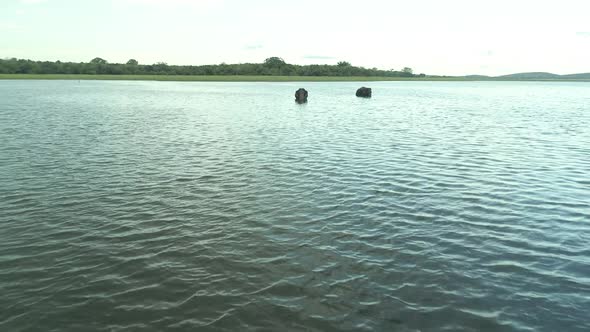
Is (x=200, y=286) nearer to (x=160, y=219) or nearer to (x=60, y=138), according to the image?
(x=160, y=219)

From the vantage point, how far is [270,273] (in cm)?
1098

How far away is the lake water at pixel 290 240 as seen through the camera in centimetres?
927

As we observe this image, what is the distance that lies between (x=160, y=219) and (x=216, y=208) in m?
2.33

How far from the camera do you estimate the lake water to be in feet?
30.4

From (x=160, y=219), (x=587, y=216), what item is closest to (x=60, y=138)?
(x=160, y=219)

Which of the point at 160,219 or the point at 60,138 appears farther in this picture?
the point at 60,138

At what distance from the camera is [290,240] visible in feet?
43.2

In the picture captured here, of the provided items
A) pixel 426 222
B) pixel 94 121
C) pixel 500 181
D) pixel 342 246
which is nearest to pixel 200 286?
pixel 342 246

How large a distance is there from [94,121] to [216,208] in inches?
1312

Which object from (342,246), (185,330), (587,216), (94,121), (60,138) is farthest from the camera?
(94,121)

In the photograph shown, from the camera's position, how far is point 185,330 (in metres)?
8.54

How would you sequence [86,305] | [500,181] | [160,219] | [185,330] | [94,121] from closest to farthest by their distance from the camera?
[185,330], [86,305], [160,219], [500,181], [94,121]

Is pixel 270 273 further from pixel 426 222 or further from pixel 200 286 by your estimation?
pixel 426 222

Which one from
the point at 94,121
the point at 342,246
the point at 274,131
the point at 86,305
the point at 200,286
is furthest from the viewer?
the point at 94,121
